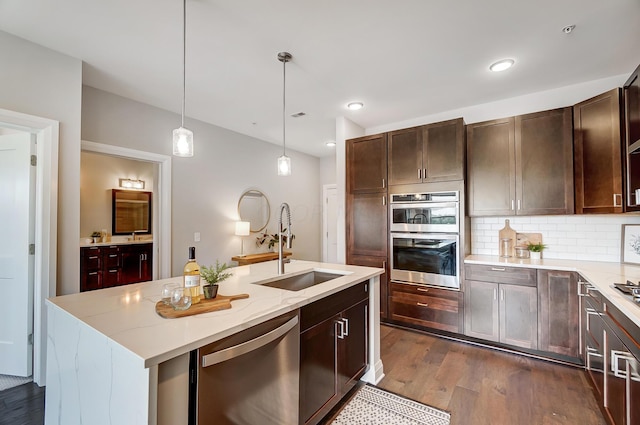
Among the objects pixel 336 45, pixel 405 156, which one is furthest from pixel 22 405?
pixel 405 156

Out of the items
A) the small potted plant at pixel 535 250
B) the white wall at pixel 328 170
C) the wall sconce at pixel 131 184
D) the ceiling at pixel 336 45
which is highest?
the ceiling at pixel 336 45

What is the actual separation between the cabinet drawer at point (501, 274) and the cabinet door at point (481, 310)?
60mm

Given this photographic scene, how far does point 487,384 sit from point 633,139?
2.08m

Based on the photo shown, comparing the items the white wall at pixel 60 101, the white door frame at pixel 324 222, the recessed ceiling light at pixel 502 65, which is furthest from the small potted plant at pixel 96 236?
the recessed ceiling light at pixel 502 65

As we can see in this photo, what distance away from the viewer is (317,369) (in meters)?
1.75

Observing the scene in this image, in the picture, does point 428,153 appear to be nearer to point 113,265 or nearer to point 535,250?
point 535,250

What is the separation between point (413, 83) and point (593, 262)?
2493 millimetres

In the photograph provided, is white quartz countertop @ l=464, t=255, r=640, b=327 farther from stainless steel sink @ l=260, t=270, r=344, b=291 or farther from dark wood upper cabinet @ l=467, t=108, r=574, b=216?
stainless steel sink @ l=260, t=270, r=344, b=291

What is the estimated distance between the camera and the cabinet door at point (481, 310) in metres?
2.92

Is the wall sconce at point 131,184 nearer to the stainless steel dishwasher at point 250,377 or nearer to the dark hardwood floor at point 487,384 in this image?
the dark hardwood floor at point 487,384

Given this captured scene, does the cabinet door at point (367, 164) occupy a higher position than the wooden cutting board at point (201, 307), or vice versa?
the cabinet door at point (367, 164)

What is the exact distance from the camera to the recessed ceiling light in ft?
8.23

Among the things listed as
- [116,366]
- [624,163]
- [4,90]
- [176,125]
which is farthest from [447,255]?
[4,90]

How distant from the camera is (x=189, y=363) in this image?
107 centimetres
